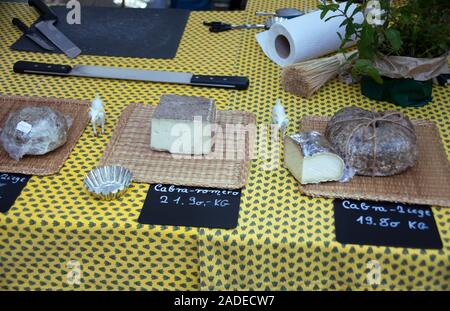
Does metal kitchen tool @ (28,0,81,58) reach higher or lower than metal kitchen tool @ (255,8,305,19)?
lower

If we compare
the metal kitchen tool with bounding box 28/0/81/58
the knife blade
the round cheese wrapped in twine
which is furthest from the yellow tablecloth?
the metal kitchen tool with bounding box 28/0/81/58

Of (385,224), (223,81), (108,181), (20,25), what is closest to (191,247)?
(108,181)

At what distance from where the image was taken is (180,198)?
4.35 feet

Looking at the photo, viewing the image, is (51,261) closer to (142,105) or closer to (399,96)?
(142,105)

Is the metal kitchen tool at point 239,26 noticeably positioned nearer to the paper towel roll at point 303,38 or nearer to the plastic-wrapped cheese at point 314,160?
the paper towel roll at point 303,38

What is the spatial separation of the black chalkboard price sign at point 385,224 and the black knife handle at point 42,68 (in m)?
1.04

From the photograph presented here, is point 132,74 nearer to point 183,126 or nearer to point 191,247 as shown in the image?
point 183,126

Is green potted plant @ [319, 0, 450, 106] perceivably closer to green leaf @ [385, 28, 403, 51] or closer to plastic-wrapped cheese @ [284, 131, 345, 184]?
green leaf @ [385, 28, 403, 51]

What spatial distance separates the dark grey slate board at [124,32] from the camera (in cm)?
198

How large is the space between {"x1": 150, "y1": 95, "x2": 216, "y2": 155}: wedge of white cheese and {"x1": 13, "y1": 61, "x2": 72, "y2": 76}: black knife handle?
0.53m

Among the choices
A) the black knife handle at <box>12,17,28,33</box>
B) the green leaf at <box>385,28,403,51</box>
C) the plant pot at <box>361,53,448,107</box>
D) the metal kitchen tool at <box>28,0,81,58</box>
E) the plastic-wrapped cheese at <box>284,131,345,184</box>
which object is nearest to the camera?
the plastic-wrapped cheese at <box>284,131,345,184</box>

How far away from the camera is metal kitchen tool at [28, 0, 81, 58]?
6.43 ft

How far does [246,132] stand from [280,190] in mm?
249

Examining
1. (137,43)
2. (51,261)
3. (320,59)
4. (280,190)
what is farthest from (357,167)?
(137,43)
